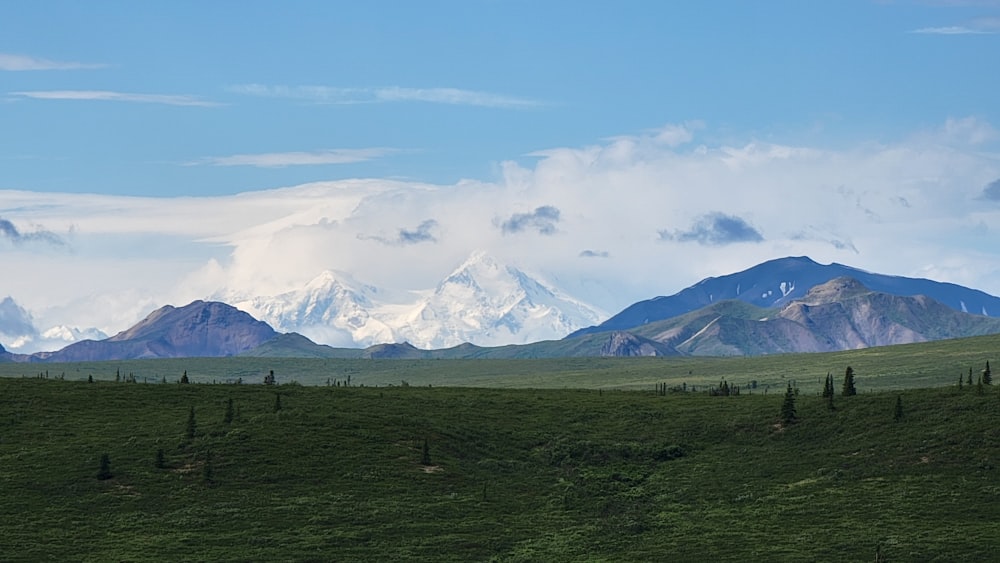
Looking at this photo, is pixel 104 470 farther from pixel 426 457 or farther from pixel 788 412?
pixel 788 412

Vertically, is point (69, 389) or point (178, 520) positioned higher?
point (69, 389)

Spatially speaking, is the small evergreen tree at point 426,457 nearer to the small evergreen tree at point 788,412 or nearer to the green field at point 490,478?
the green field at point 490,478

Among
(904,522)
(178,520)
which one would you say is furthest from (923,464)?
(178,520)

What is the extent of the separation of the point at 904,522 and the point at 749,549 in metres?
10.5

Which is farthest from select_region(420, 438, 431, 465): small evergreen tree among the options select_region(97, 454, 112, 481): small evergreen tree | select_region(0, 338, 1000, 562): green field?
select_region(97, 454, 112, 481): small evergreen tree

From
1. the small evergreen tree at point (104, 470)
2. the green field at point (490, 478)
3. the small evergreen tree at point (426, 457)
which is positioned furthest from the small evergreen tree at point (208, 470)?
the small evergreen tree at point (426, 457)

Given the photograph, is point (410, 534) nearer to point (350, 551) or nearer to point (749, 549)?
point (350, 551)

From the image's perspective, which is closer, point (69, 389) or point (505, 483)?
point (505, 483)

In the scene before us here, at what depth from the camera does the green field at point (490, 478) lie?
85375mm

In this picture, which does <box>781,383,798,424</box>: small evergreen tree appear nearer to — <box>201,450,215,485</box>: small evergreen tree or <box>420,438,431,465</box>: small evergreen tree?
<box>420,438,431,465</box>: small evergreen tree

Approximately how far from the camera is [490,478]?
104 meters

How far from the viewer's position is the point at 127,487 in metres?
96.1

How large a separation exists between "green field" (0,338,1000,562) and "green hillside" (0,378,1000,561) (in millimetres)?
237

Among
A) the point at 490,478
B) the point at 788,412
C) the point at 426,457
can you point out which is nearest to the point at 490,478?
the point at 490,478
